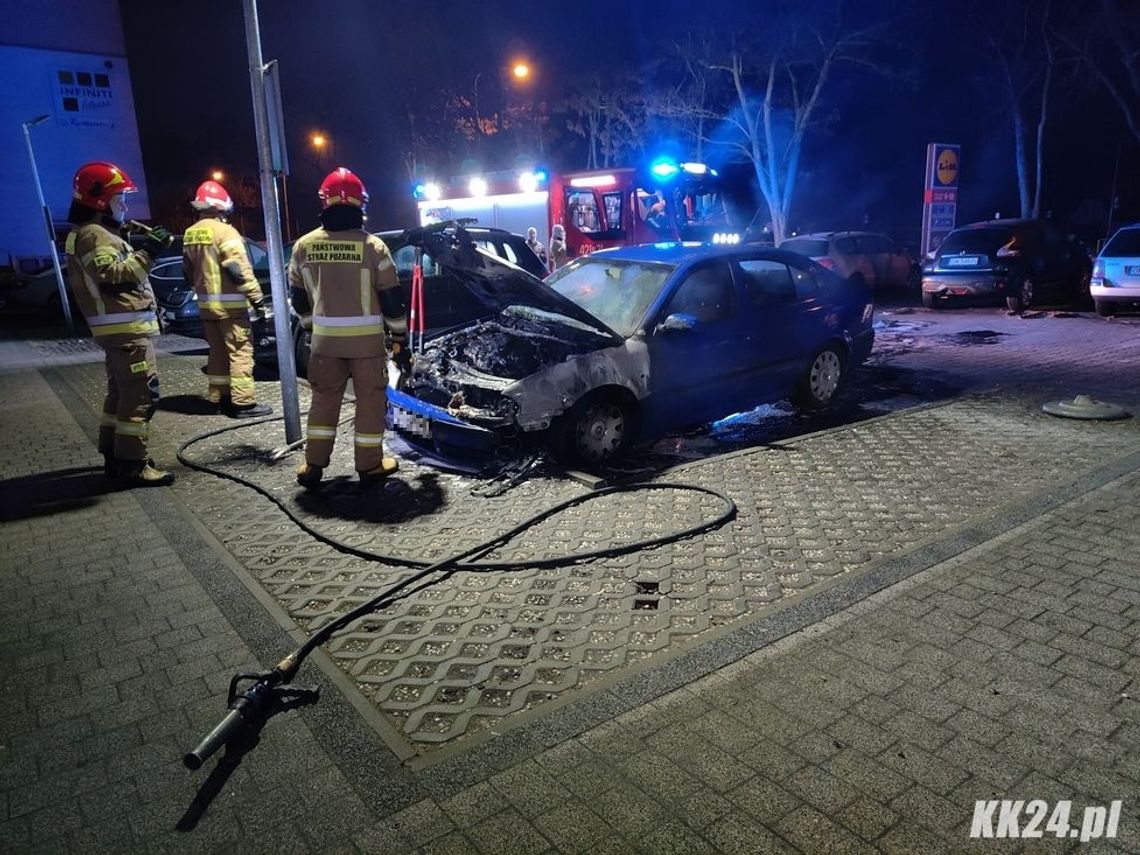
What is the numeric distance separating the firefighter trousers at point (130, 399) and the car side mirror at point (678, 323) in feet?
12.8

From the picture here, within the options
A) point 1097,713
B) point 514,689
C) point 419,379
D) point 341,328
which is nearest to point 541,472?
point 419,379

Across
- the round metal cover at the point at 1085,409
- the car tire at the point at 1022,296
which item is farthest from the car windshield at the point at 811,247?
the round metal cover at the point at 1085,409

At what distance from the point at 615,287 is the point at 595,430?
1.46 m

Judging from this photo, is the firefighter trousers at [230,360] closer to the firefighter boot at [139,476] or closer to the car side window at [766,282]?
the firefighter boot at [139,476]

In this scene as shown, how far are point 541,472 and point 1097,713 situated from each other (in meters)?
3.72

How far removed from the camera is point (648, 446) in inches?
266

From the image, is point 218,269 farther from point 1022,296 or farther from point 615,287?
point 1022,296

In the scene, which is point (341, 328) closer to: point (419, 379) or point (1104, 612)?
point (419, 379)

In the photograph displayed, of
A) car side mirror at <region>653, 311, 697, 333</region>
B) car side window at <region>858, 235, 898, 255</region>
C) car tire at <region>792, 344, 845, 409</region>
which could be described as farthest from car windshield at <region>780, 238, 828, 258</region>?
car side mirror at <region>653, 311, 697, 333</region>

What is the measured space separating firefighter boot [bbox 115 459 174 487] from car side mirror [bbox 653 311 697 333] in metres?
3.93

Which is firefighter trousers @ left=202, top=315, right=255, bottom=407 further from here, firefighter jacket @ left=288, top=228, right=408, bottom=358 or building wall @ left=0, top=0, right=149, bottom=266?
building wall @ left=0, top=0, right=149, bottom=266

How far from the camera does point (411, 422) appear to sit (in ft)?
19.7

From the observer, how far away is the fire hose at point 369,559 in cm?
285

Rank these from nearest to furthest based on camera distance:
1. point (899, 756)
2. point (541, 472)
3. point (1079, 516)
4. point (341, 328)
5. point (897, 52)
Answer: point (899, 756), point (1079, 516), point (341, 328), point (541, 472), point (897, 52)
